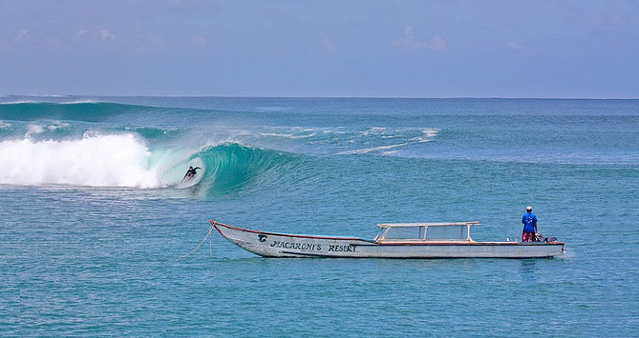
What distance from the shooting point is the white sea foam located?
38000 millimetres

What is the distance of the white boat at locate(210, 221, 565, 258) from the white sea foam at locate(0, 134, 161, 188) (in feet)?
55.2

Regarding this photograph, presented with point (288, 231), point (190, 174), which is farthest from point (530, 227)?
point (190, 174)

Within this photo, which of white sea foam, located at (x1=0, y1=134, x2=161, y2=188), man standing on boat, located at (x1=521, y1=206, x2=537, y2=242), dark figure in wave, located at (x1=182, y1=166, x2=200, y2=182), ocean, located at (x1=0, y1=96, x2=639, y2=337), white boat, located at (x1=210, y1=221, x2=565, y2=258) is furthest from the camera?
white sea foam, located at (x1=0, y1=134, x2=161, y2=188)

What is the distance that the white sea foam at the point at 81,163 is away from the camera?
3800 cm

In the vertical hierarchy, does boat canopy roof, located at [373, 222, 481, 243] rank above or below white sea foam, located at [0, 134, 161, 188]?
below

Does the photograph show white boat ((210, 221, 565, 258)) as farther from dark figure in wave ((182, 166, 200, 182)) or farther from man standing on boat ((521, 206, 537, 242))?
dark figure in wave ((182, 166, 200, 182))

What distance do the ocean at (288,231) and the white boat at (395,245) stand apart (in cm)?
29

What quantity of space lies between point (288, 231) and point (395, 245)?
461cm

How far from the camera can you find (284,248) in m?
21.1

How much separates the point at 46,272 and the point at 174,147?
2821cm

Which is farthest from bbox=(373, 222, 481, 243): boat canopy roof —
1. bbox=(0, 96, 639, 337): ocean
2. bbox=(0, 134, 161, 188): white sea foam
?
bbox=(0, 134, 161, 188): white sea foam

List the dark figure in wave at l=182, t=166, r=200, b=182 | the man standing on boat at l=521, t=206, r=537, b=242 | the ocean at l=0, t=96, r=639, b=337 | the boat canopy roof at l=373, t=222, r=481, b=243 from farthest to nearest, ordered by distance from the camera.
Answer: the dark figure in wave at l=182, t=166, r=200, b=182 → the man standing on boat at l=521, t=206, r=537, b=242 → the boat canopy roof at l=373, t=222, r=481, b=243 → the ocean at l=0, t=96, r=639, b=337

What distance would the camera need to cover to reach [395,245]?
21.1 m

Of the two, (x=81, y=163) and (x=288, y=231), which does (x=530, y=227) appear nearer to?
(x=288, y=231)
